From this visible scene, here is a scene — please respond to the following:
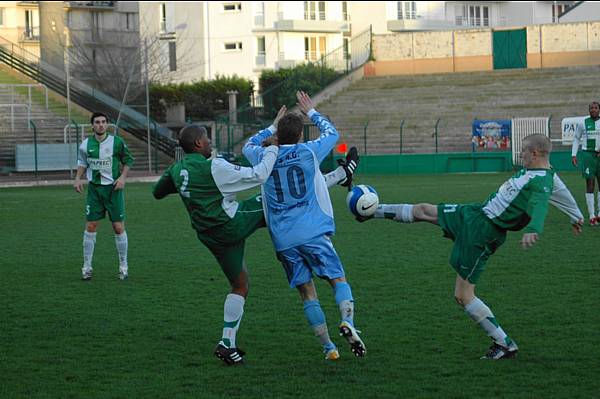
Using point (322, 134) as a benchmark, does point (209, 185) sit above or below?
below

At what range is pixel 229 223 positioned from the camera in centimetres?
791

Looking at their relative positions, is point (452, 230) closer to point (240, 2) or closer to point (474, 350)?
point (474, 350)

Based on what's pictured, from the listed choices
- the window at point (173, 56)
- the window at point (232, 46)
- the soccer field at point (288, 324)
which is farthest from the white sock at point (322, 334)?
the window at point (232, 46)

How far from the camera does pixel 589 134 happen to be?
57.8 ft

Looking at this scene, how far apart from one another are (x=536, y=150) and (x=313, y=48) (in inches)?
2640

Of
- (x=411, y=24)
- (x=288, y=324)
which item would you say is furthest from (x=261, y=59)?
(x=288, y=324)

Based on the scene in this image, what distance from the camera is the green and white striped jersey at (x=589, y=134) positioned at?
17469 millimetres

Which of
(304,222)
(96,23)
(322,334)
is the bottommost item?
(322,334)

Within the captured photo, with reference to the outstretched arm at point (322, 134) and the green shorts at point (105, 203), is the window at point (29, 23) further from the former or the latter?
the outstretched arm at point (322, 134)

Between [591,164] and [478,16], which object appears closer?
[591,164]

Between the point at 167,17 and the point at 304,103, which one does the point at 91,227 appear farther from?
the point at 167,17

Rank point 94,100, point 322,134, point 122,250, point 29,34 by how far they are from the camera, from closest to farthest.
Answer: point 322,134, point 122,250, point 94,100, point 29,34

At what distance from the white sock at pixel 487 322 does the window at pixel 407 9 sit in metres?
70.3

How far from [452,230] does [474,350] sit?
40.0 inches
